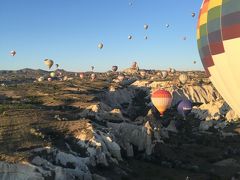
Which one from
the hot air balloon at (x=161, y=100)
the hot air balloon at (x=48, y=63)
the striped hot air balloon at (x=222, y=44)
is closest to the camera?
the striped hot air balloon at (x=222, y=44)

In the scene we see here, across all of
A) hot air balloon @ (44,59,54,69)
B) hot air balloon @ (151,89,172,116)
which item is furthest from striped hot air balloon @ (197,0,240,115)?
hot air balloon @ (44,59,54,69)

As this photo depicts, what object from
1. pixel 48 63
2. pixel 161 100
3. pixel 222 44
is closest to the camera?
pixel 222 44

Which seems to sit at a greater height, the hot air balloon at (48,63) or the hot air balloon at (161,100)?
the hot air balloon at (48,63)

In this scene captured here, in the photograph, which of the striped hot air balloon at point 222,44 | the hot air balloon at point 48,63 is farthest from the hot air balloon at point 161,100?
the hot air balloon at point 48,63

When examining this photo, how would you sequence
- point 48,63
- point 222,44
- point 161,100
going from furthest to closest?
point 48,63
point 161,100
point 222,44

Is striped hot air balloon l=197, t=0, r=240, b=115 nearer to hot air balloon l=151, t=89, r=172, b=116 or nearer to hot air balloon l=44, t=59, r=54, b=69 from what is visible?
hot air balloon l=151, t=89, r=172, b=116

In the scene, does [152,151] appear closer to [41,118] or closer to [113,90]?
[41,118]

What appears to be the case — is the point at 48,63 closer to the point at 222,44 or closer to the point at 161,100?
the point at 161,100

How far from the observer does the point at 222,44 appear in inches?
1387

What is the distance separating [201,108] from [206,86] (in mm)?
41228

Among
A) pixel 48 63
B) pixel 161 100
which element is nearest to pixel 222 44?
pixel 161 100

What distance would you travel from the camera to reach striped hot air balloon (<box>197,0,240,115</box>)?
111ft

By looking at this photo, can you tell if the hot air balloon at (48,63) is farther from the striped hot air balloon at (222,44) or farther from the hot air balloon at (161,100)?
the striped hot air balloon at (222,44)

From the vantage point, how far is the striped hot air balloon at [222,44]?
111 feet
